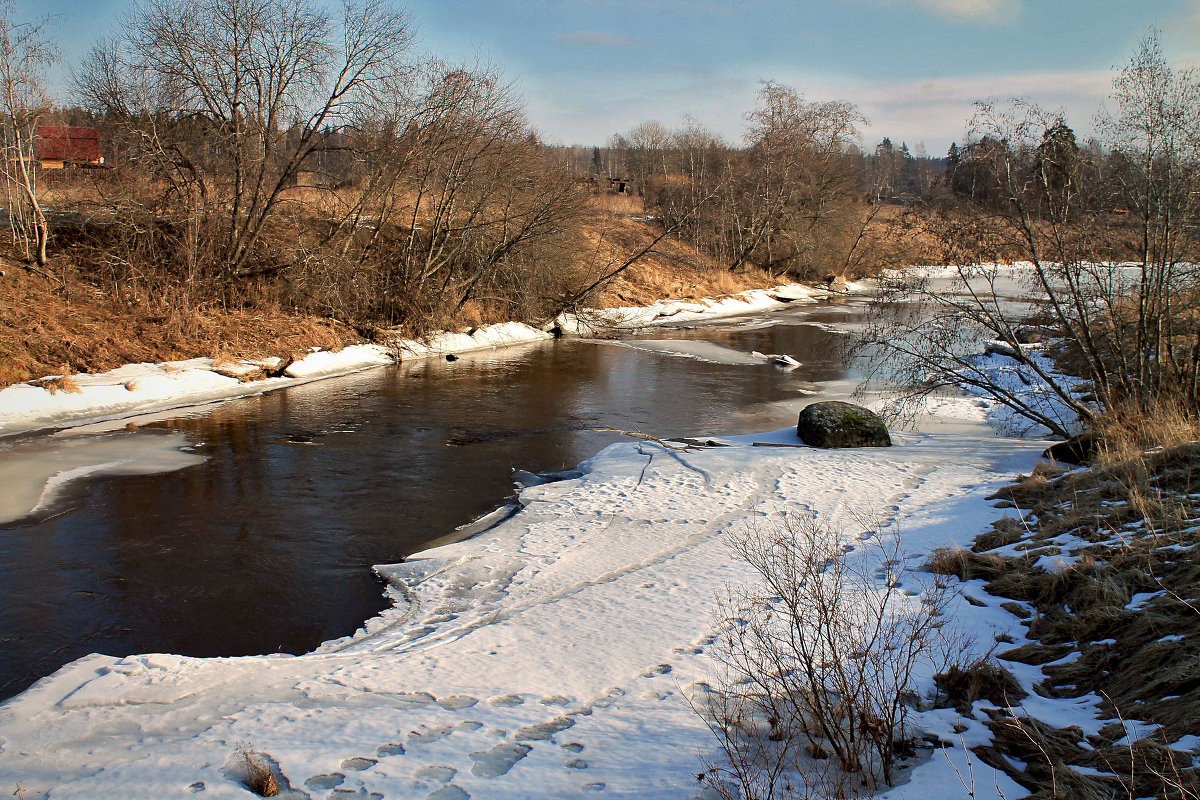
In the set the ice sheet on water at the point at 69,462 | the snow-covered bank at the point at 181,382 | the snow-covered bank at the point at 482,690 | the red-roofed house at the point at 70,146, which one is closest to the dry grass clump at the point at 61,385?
the snow-covered bank at the point at 181,382

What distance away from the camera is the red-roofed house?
2306 centimetres

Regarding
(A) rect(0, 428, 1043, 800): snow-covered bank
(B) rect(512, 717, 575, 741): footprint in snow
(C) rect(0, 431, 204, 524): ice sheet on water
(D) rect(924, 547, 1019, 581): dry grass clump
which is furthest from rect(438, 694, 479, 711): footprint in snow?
(C) rect(0, 431, 204, 524): ice sheet on water

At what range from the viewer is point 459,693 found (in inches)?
197

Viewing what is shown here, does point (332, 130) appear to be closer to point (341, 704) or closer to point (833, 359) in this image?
point (833, 359)

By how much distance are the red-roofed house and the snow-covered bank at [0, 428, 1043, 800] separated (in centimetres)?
2136

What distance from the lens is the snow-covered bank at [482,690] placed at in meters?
3.93

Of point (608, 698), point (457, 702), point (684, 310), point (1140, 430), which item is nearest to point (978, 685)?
point (608, 698)

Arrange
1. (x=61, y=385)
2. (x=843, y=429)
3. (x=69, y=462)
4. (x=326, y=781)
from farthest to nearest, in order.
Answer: (x=61, y=385)
(x=843, y=429)
(x=69, y=462)
(x=326, y=781)

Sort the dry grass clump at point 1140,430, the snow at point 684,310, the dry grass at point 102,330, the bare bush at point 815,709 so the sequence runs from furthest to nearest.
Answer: the snow at point 684,310
the dry grass at point 102,330
the dry grass clump at point 1140,430
the bare bush at point 815,709

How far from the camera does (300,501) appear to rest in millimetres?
10172

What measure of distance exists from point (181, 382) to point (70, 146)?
1267 centimetres

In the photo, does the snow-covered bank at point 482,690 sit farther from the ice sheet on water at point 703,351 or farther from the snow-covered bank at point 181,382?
the ice sheet on water at point 703,351

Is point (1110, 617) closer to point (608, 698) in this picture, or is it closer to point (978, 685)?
point (978, 685)

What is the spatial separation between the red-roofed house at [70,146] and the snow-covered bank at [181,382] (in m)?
8.70
